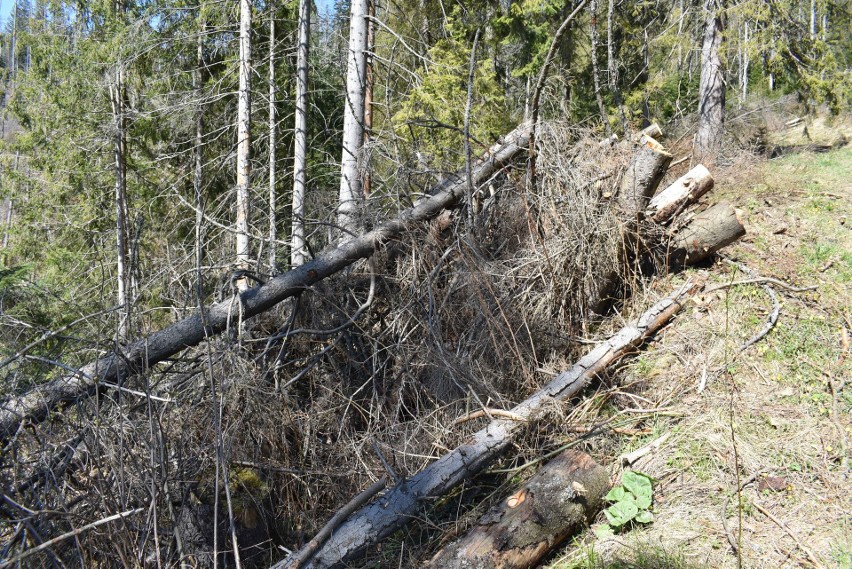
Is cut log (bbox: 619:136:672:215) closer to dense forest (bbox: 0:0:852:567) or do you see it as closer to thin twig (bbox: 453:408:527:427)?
dense forest (bbox: 0:0:852:567)

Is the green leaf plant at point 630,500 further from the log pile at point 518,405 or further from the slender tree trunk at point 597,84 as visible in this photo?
the slender tree trunk at point 597,84

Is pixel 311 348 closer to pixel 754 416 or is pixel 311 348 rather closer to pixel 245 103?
pixel 754 416

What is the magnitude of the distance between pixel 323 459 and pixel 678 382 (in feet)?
9.73

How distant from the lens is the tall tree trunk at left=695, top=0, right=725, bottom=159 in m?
10.7

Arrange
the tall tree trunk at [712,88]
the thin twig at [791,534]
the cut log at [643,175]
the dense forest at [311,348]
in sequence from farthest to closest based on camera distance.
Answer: the tall tree trunk at [712,88] < the cut log at [643,175] < the dense forest at [311,348] < the thin twig at [791,534]

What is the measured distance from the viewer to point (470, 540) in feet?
11.7

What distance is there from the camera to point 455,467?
4.07 metres

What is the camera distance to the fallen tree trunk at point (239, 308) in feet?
12.9

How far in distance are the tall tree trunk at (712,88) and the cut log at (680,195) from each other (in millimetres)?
5433

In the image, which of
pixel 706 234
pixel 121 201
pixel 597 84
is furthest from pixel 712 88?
pixel 121 201

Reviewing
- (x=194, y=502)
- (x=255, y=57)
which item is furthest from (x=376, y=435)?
(x=255, y=57)

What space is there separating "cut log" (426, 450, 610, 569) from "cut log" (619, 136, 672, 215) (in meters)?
2.73

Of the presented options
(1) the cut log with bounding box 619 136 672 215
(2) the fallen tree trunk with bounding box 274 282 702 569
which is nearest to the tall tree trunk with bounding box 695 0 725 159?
(1) the cut log with bounding box 619 136 672 215

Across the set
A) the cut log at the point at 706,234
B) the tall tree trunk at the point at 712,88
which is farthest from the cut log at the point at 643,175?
the tall tree trunk at the point at 712,88
